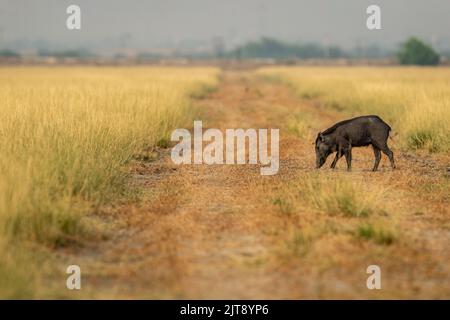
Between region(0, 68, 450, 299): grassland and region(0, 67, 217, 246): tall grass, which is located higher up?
region(0, 67, 217, 246): tall grass

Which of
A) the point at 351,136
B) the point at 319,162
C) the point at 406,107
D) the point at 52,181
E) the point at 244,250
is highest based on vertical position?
the point at 406,107

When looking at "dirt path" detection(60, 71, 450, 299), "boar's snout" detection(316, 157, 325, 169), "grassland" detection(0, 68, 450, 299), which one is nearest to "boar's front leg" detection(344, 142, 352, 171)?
"grassland" detection(0, 68, 450, 299)

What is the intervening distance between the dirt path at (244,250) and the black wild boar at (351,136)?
0.62m

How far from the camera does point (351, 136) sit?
29.9 feet

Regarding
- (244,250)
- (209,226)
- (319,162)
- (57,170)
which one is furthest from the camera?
(319,162)

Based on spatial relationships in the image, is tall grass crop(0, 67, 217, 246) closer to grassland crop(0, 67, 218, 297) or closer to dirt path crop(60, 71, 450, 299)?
grassland crop(0, 67, 218, 297)

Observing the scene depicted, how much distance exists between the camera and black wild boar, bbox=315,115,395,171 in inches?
359

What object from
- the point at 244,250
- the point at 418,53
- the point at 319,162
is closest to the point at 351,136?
the point at 319,162

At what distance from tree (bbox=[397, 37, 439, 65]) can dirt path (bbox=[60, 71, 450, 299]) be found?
3286 inches

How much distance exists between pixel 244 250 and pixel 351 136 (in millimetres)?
4278

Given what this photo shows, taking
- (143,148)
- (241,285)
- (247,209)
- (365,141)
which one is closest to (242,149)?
(143,148)

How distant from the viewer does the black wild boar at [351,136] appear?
29.9 feet

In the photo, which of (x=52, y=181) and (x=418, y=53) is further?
(x=418, y=53)

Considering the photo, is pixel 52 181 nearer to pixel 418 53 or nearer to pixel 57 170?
pixel 57 170
